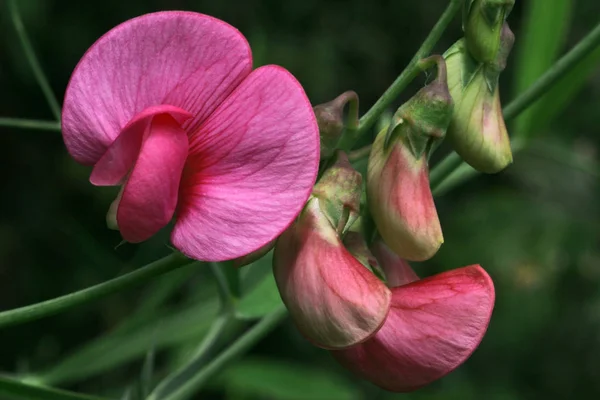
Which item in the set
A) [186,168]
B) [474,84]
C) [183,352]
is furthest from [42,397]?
[183,352]

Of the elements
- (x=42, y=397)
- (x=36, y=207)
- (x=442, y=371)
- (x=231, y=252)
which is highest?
(x=231, y=252)

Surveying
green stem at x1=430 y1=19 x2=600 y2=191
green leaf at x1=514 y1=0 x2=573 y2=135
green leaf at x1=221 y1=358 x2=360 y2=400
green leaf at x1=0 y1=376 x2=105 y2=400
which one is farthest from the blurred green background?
green leaf at x1=0 y1=376 x2=105 y2=400

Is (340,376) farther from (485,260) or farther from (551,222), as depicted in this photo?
(551,222)

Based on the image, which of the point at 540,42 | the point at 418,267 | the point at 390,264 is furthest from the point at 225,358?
the point at 418,267

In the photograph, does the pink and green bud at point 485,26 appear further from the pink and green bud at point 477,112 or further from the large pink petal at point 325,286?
the large pink petal at point 325,286

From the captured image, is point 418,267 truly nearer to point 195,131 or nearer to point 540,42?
point 540,42
